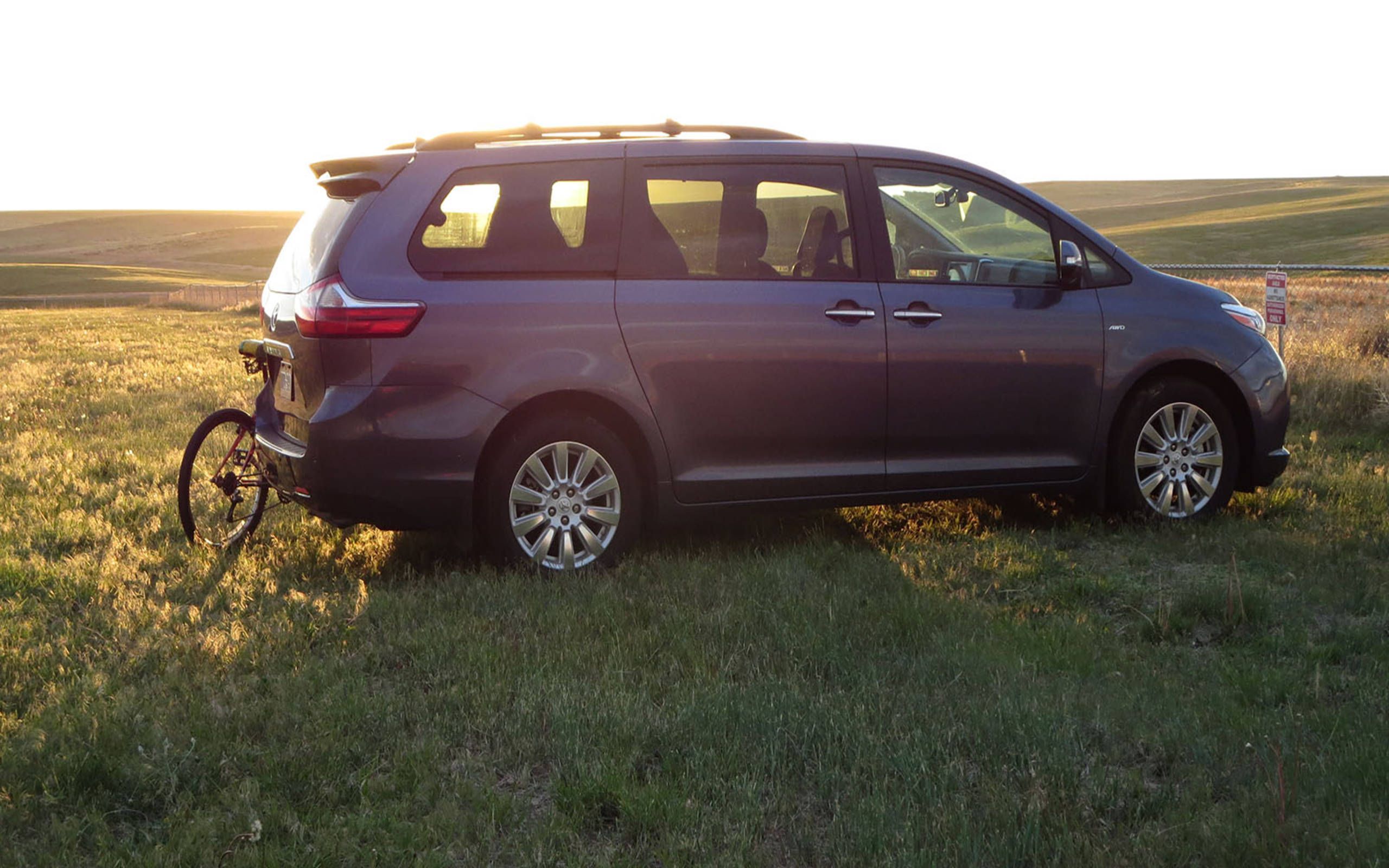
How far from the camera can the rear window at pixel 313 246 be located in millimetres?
5980

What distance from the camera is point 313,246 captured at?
6168 mm

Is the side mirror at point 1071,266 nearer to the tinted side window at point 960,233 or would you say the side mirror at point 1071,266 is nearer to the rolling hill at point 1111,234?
the tinted side window at point 960,233

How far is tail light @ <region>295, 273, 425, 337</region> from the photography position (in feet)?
18.9

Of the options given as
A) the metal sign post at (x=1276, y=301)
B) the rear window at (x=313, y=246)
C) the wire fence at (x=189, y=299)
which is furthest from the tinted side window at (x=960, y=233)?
the wire fence at (x=189, y=299)

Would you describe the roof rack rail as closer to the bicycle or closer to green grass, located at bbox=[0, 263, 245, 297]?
the bicycle

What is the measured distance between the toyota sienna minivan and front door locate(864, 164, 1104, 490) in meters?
0.01

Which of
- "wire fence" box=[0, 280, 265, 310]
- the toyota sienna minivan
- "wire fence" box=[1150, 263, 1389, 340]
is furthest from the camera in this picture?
"wire fence" box=[0, 280, 265, 310]

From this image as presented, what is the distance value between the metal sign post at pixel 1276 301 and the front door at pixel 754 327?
718 cm

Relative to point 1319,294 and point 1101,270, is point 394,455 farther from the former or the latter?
point 1319,294

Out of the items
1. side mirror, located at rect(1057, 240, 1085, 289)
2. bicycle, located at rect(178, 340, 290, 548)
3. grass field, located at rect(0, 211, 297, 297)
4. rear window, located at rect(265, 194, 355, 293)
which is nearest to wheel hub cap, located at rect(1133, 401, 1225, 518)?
side mirror, located at rect(1057, 240, 1085, 289)

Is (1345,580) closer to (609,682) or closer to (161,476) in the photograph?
(609,682)

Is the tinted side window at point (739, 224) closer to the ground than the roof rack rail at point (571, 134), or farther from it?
closer to the ground

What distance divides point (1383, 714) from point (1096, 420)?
2.80 m

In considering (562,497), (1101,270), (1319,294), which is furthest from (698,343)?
(1319,294)
